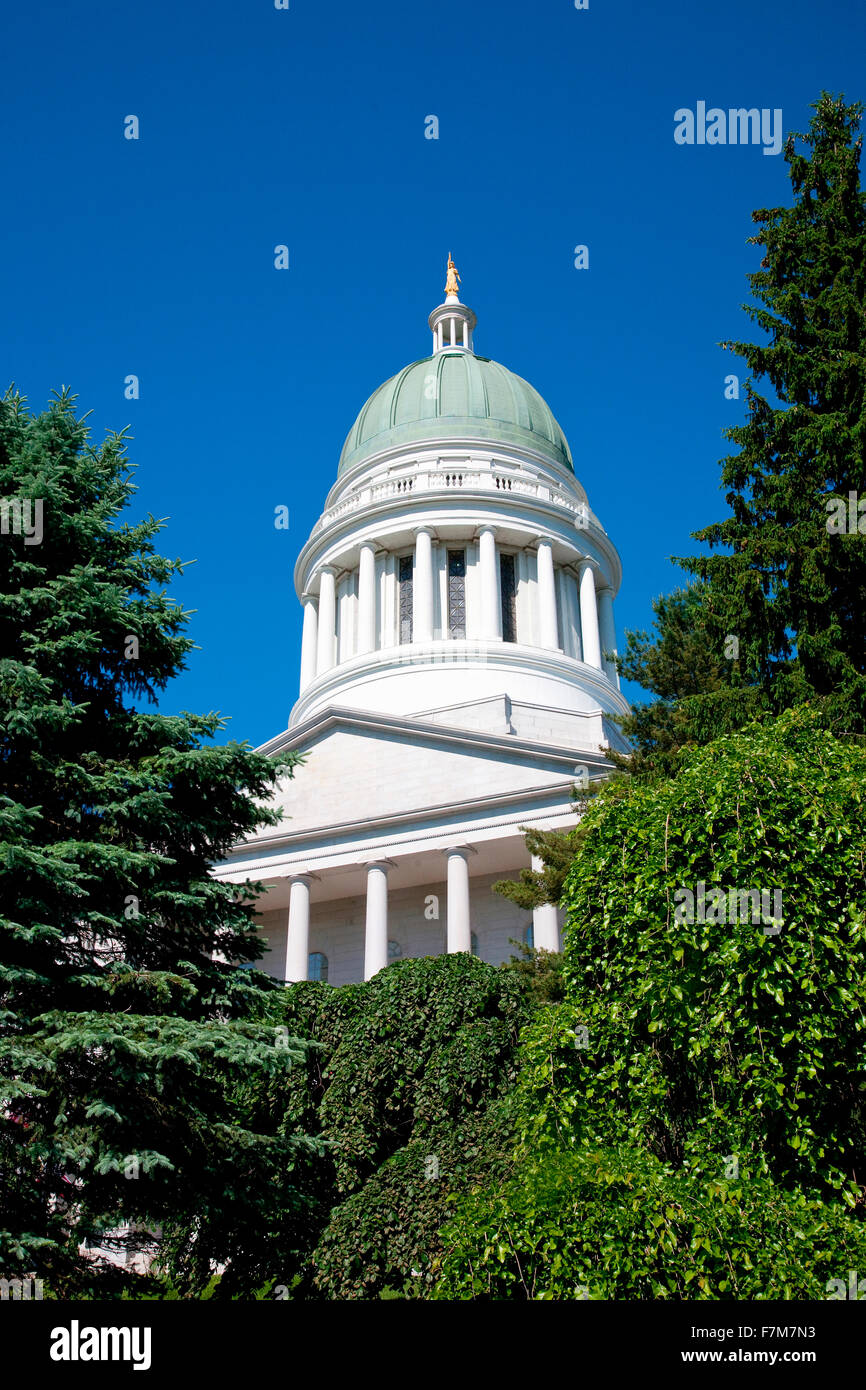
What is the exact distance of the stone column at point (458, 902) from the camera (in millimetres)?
28078

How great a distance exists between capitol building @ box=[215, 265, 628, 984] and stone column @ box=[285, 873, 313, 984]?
0.17ft

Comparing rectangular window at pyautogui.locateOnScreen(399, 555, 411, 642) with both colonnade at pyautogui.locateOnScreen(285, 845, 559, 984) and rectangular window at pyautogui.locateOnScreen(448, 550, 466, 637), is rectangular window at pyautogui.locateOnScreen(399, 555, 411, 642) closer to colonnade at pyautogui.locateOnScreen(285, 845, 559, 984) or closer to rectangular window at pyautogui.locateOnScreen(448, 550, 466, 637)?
rectangular window at pyautogui.locateOnScreen(448, 550, 466, 637)

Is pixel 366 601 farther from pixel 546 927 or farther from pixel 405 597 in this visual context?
pixel 546 927

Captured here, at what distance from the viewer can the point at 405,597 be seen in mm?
45125

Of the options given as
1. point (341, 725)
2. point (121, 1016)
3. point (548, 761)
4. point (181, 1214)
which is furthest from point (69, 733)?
point (341, 725)

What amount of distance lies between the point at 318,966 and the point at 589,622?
59.8ft

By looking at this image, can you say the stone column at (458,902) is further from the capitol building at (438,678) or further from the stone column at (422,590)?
the stone column at (422,590)

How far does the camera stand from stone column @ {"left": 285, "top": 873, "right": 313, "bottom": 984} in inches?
1172

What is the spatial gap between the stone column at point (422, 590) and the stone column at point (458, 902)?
13925mm

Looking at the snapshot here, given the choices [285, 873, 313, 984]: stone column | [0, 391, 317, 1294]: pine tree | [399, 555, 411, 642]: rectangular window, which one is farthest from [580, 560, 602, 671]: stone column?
[0, 391, 317, 1294]: pine tree

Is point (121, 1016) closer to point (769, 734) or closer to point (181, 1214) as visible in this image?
point (181, 1214)

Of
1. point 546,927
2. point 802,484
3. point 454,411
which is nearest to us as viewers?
point 802,484

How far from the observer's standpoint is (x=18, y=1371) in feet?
23.0

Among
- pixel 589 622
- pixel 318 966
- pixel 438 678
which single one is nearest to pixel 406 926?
pixel 318 966
